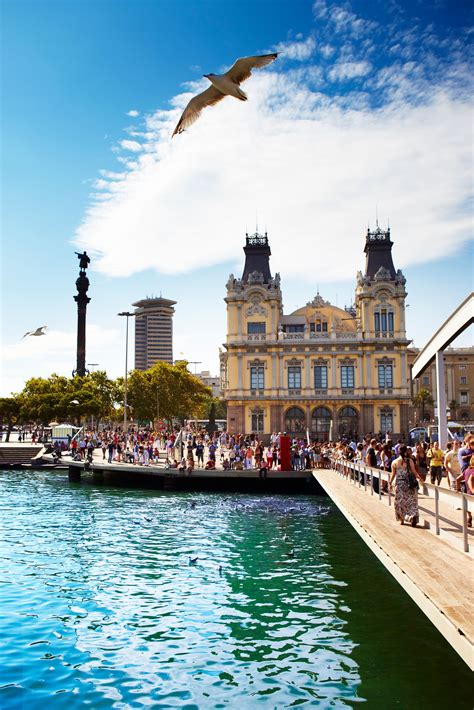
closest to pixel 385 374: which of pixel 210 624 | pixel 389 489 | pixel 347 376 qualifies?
pixel 347 376

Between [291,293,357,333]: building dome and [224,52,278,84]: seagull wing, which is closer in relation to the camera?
[224,52,278,84]: seagull wing

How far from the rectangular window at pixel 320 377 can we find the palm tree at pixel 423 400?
46.0 meters

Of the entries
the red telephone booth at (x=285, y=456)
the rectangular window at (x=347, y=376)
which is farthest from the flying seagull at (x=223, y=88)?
the rectangular window at (x=347, y=376)

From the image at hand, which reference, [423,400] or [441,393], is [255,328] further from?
[423,400]

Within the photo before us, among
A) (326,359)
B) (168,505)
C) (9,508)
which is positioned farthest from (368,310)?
(9,508)

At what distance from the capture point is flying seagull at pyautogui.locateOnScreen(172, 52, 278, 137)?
10203 millimetres

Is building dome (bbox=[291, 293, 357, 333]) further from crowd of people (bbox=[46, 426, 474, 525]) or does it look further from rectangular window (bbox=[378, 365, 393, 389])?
crowd of people (bbox=[46, 426, 474, 525])

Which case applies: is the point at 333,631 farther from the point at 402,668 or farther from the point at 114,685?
the point at 114,685

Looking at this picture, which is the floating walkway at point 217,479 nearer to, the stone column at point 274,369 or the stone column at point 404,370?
the stone column at point 274,369

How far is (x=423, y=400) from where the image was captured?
112688mm

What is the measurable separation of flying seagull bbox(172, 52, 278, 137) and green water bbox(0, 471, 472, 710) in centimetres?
898

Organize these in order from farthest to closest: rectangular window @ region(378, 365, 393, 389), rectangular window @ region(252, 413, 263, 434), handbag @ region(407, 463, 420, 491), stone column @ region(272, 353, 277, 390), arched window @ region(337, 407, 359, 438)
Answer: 1. stone column @ region(272, 353, 277, 390)
2. rectangular window @ region(378, 365, 393, 389)
3. rectangular window @ region(252, 413, 263, 434)
4. arched window @ region(337, 407, 359, 438)
5. handbag @ region(407, 463, 420, 491)

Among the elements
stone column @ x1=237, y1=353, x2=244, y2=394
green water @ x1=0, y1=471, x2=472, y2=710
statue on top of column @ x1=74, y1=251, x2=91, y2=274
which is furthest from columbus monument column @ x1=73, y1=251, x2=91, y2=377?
green water @ x1=0, y1=471, x2=472, y2=710

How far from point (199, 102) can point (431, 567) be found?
8.81 meters
